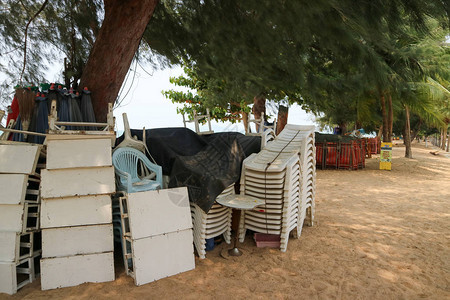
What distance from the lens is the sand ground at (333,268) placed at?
2.77 m

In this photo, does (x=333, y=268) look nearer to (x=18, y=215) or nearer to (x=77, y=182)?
(x=77, y=182)

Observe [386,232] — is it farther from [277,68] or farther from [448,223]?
[277,68]

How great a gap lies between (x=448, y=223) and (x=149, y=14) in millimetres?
5620

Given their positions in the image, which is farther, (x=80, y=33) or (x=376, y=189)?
(x=376, y=189)

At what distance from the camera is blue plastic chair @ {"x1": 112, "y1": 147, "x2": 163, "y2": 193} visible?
354 cm

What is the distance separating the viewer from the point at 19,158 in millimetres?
3012

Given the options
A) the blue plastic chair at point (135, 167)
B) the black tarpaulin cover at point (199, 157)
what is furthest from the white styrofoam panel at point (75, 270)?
the black tarpaulin cover at point (199, 157)

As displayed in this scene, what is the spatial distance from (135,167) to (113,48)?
5.53 feet

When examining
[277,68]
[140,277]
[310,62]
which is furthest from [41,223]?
[310,62]

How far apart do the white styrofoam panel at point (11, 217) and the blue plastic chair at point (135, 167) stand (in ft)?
3.18

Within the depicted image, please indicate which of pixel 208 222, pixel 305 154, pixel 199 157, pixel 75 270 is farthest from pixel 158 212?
pixel 305 154

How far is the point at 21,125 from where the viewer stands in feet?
12.7

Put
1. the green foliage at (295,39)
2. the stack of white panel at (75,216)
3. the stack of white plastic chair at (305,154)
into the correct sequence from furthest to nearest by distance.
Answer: the stack of white plastic chair at (305,154)
the green foliage at (295,39)
the stack of white panel at (75,216)

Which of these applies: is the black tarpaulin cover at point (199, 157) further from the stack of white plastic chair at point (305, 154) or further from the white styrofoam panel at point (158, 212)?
the stack of white plastic chair at point (305, 154)
